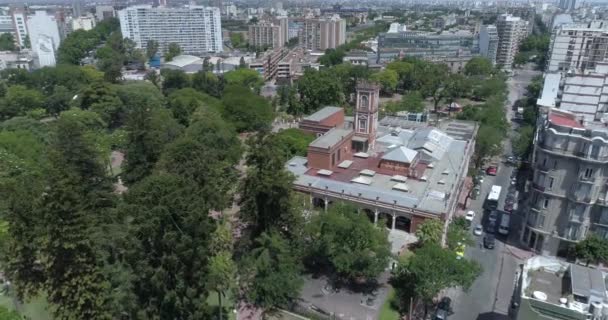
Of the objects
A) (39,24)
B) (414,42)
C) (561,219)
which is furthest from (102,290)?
(39,24)

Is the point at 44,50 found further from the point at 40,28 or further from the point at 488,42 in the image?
the point at 488,42

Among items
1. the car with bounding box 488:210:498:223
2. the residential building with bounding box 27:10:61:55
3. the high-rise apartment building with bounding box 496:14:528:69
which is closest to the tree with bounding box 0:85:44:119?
the residential building with bounding box 27:10:61:55

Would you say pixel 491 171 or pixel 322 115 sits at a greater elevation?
pixel 322 115

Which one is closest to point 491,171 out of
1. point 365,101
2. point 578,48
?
point 365,101

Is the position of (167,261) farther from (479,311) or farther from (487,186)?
(487,186)

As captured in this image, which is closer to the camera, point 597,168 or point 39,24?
point 597,168

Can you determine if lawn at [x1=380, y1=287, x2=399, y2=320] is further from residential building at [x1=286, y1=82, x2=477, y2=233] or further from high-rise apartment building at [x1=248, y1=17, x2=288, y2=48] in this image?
high-rise apartment building at [x1=248, y1=17, x2=288, y2=48]
